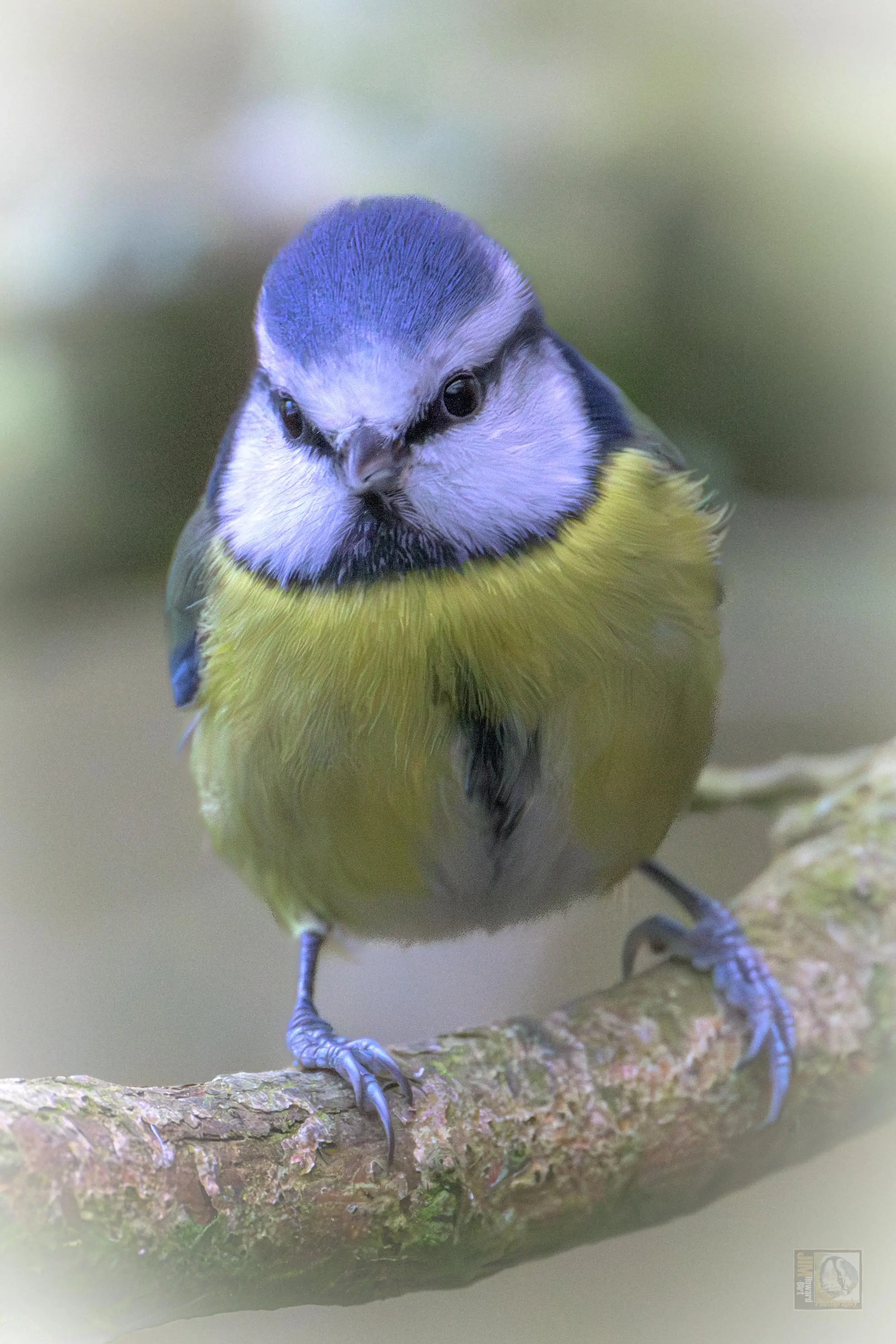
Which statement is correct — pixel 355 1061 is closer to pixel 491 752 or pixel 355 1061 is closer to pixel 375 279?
pixel 491 752

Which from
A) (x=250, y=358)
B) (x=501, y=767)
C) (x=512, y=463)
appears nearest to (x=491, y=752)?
(x=501, y=767)

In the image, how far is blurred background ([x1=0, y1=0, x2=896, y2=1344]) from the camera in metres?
0.66

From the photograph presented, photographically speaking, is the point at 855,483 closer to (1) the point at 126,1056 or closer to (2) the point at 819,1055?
(2) the point at 819,1055

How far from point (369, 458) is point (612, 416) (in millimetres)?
227

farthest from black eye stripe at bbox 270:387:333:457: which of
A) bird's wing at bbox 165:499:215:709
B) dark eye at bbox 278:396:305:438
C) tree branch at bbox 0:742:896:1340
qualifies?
tree branch at bbox 0:742:896:1340

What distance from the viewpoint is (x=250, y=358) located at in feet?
2.15

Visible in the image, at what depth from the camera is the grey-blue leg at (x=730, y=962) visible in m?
0.78

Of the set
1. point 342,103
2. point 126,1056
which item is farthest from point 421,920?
point 342,103

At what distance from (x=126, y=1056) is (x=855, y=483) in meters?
0.63

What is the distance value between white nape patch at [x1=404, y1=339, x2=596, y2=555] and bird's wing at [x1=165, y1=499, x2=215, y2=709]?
185 mm

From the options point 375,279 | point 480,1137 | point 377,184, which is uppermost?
point 377,184

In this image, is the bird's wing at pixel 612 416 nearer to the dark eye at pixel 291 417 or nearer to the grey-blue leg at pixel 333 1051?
the dark eye at pixel 291 417

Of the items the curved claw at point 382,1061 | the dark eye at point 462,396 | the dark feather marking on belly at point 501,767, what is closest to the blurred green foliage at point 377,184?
the dark eye at point 462,396

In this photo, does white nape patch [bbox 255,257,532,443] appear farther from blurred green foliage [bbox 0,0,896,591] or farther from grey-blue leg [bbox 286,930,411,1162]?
grey-blue leg [bbox 286,930,411,1162]
